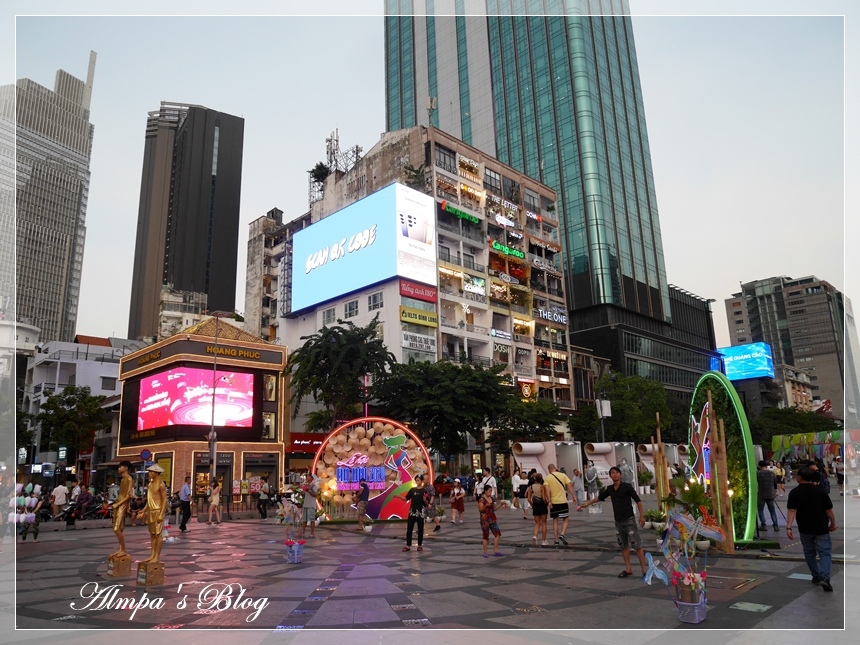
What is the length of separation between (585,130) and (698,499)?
259 feet

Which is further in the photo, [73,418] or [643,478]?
[73,418]

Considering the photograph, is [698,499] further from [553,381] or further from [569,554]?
[553,381]

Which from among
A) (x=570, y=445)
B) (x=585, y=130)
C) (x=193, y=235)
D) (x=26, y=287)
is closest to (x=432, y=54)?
(x=585, y=130)

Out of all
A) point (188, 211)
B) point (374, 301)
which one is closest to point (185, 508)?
point (374, 301)

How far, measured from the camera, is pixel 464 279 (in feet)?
178

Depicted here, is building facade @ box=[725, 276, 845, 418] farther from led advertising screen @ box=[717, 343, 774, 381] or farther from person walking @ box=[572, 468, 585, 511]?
person walking @ box=[572, 468, 585, 511]

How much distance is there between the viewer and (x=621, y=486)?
1052 centimetres

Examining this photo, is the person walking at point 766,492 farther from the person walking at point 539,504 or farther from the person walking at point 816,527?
the person walking at point 816,527

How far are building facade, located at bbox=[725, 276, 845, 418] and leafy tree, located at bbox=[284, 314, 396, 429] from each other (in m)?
109

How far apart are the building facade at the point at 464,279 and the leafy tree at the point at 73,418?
1736 cm

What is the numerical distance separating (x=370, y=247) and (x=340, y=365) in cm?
1691

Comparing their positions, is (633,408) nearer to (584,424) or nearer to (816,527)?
(584,424)

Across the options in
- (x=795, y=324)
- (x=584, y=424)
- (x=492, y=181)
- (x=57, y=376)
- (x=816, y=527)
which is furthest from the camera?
(x=795, y=324)

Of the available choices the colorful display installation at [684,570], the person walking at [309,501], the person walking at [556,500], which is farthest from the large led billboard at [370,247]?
the colorful display installation at [684,570]
